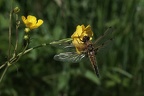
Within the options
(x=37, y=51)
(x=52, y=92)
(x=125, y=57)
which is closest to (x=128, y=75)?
(x=125, y=57)

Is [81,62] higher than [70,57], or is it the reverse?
[81,62]

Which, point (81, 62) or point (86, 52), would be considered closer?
point (86, 52)

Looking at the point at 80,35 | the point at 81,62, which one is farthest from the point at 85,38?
the point at 81,62

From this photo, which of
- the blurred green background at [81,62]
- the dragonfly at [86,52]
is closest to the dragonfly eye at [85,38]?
the dragonfly at [86,52]

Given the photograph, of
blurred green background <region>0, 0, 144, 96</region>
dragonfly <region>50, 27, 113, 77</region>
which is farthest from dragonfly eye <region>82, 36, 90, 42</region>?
blurred green background <region>0, 0, 144, 96</region>

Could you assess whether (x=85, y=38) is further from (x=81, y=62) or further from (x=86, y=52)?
(x=81, y=62)

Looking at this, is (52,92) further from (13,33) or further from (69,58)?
(69,58)

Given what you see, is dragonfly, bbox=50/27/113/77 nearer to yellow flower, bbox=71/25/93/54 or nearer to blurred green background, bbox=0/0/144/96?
yellow flower, bbox=71/25/93/54

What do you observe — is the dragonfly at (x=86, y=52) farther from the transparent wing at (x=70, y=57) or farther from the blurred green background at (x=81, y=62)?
the blurred green background at (x=81, y=62)
